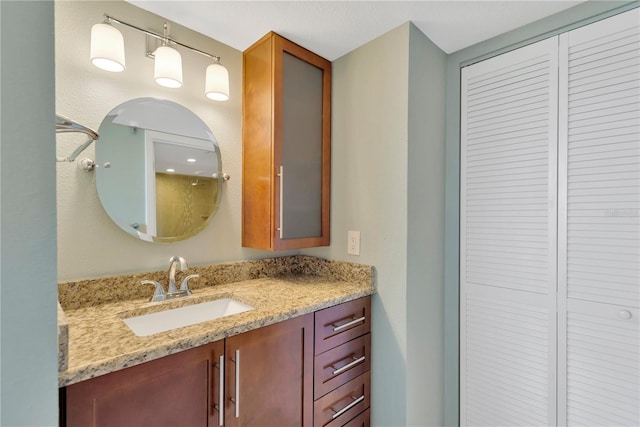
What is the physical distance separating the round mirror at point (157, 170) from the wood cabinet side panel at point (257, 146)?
17 centimetres

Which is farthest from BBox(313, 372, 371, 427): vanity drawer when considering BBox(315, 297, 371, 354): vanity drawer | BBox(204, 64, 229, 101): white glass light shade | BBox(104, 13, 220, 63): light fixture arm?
BBox(104, 13, 220, 63): light fixture arm

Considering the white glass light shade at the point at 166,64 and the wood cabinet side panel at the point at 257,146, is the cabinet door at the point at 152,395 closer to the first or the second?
the wood cabinet side panel at the point at 257,146

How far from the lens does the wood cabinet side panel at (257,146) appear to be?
1562 mm

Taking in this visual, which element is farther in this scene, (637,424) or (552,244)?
(552,244)

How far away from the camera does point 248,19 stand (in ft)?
4.70

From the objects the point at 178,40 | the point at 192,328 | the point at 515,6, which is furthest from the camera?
the point at 178,40

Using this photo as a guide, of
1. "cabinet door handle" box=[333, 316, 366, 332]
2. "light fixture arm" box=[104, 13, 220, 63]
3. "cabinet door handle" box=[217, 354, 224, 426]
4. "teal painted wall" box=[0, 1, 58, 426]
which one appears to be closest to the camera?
"teal painted wall" box=[0, 1, 58, 426]

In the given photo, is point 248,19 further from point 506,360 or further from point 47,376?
point 506,360

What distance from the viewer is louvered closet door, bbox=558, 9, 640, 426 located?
1236 millimetres

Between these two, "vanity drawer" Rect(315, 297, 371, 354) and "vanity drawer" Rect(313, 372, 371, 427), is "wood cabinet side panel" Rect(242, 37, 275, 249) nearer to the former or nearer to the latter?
"vanity drawer" Rect(315, 297, 371, 354)

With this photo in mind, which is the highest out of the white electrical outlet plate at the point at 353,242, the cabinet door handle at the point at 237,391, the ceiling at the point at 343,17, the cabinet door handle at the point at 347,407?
the ceiling at the point at 343,17

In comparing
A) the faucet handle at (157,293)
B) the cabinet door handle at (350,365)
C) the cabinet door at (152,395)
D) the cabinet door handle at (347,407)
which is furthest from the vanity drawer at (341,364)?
the faucet handle at (157,293)

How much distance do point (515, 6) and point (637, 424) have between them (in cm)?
184

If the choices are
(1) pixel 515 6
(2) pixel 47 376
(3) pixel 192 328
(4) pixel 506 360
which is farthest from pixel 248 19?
(4) pixel 506 360
